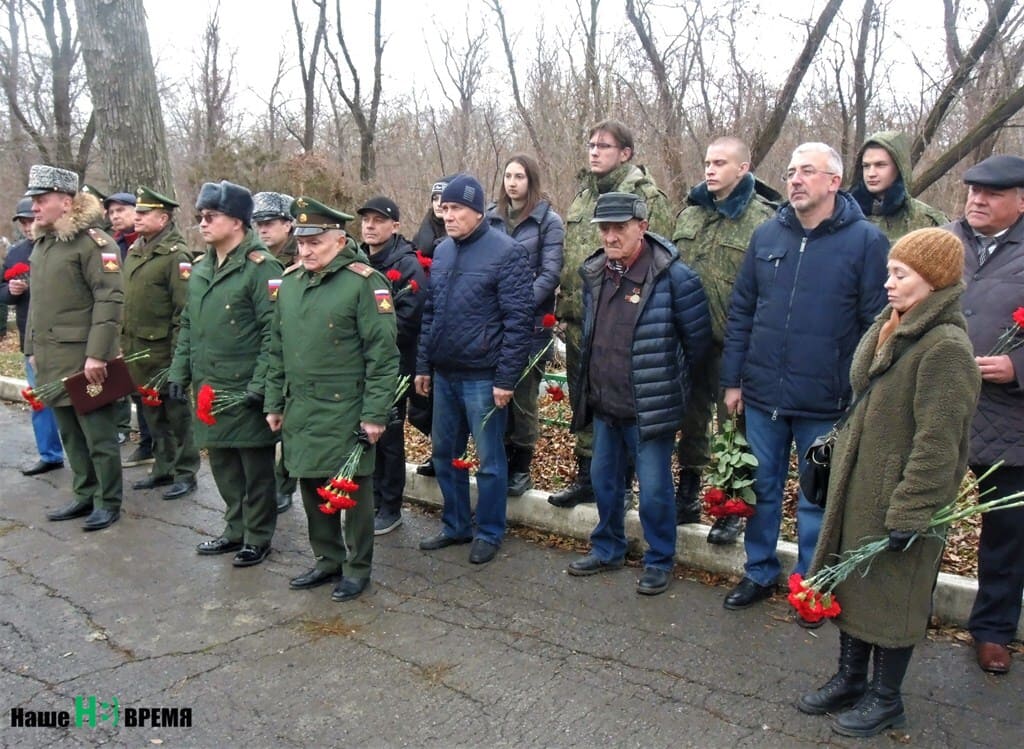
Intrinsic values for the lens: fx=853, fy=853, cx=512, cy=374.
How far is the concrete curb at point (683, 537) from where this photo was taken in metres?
4.11

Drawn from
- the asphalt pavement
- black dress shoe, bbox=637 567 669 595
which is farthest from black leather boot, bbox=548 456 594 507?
black dress shoe, bbox=637 567 669 595

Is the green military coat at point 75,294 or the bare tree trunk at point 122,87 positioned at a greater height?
the bare tree trunk at point 122,87

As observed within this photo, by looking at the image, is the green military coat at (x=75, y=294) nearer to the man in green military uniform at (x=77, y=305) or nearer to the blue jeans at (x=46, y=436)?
the man in green military uniform at (x=77, y=305)

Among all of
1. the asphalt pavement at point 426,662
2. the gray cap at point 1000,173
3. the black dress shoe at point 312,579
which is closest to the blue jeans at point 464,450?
the asphalt pavement at point 426,662

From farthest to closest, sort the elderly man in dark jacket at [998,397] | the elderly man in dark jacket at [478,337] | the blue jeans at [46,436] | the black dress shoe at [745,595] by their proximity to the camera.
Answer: the blue jeans at [46,436], the elderly man in dark jacket at [478,337], the black dress shoe at [745,595], the elderly man in dark jacket at [998,397]

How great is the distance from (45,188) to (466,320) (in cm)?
316

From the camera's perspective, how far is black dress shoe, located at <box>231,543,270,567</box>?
5156 mm

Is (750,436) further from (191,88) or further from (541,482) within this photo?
(191,88)

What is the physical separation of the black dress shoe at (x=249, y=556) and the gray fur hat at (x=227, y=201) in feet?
6.53

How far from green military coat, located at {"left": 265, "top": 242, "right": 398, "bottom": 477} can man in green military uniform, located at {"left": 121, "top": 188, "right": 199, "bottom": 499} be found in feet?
7.26

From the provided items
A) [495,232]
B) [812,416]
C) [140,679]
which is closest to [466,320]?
[495,232]

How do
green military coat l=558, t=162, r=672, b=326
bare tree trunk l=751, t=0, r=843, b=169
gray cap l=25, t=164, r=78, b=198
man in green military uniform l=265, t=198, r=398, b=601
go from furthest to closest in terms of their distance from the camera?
bare tree trunk l=751, t=0, r=843, b=169 < gray cap l=25, t=164, r=78, b=198 < green military coat l=558, t=162, r=672, b=326 < man in green military uniform l=265, t=198, r=398, b=601

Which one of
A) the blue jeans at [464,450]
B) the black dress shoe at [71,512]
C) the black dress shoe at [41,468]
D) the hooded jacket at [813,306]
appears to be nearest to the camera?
the hooded jacket at [813,306]

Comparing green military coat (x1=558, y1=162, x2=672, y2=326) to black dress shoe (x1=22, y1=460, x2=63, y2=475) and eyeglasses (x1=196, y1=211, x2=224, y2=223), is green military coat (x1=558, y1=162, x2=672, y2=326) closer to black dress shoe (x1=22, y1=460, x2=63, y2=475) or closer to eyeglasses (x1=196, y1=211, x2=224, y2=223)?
eyeglasses (x1=196, y1=211, x2=224, y2=223)
